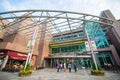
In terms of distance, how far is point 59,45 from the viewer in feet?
75.0

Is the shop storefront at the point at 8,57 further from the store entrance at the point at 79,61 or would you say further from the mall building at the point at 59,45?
the store entrance at the point at 79,61

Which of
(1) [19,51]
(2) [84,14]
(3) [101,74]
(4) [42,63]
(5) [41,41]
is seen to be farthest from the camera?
(5) [41,41]

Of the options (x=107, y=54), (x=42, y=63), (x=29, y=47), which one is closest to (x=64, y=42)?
(x=42, y=63)

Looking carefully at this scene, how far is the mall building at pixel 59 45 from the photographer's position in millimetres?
14312

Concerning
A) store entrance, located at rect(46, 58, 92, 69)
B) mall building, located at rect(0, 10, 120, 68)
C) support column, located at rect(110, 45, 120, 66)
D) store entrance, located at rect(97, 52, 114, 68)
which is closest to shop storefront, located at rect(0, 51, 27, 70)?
mall building, located at rect(0, 10, 120, 68)

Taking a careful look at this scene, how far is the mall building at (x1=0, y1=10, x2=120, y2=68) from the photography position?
47.0 feet

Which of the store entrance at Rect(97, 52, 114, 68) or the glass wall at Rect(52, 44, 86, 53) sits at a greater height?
the glass wall at Rect(52, 44, 86, 53)

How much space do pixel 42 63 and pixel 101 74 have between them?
14.6m

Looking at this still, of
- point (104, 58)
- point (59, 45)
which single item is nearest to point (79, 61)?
point (104, 58)

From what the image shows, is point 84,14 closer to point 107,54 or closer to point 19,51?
point 107,54

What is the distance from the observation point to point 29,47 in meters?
10.9

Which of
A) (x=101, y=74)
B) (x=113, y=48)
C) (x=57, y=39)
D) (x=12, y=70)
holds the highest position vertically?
(x=57, y=39)

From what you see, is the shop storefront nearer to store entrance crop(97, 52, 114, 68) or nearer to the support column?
store entrance crop(97, 52, 114, 68)

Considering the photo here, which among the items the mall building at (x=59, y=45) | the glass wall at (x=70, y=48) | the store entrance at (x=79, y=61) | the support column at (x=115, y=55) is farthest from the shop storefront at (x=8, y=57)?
the support column at (x=115, y=55)
